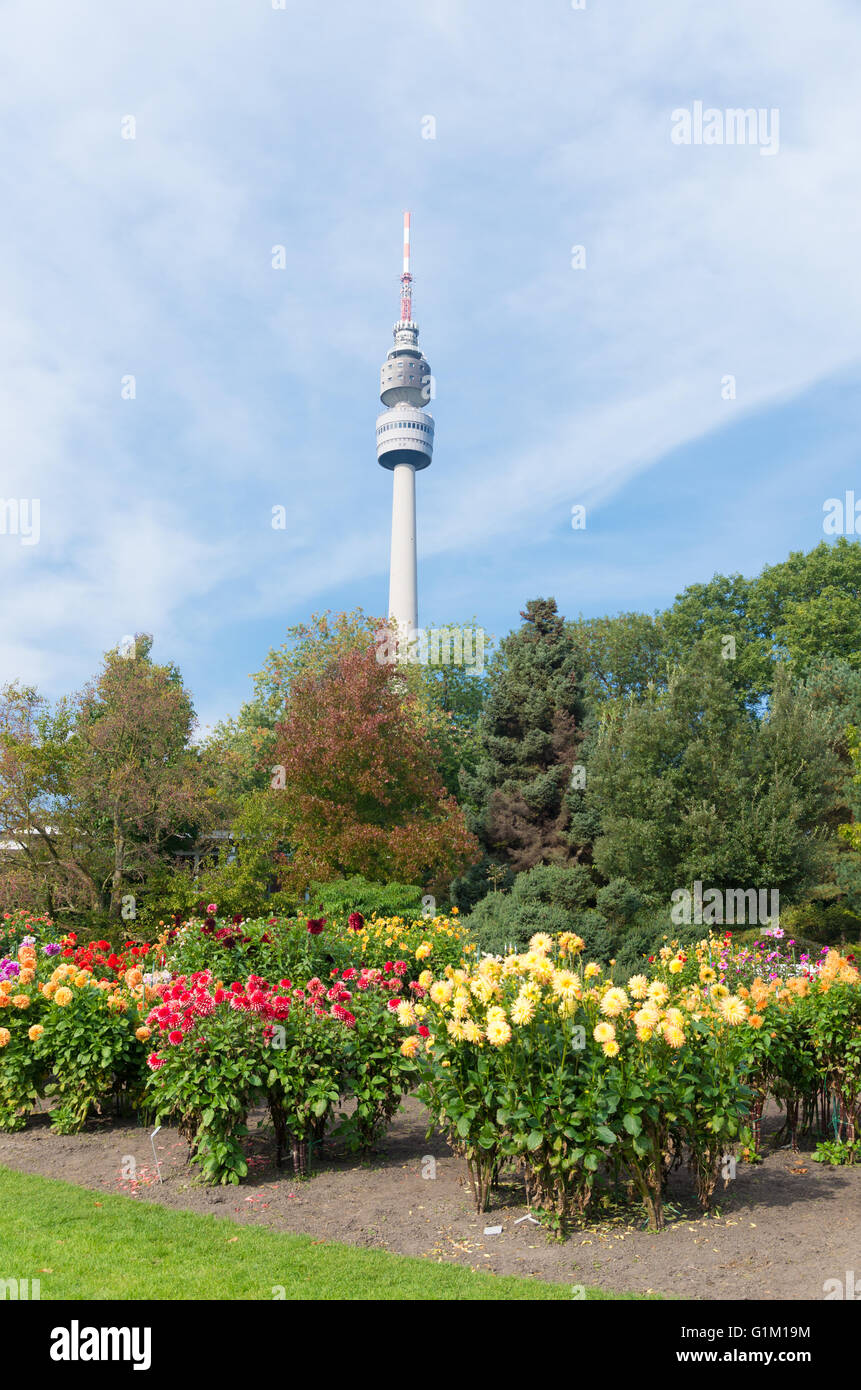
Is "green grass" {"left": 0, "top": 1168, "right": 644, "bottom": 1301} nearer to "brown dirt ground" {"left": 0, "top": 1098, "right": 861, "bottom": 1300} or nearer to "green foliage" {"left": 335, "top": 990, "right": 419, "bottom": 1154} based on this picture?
"brown dirt ground" {"left": 0, "top": 1098, "right": 861, "bottom": 1300}

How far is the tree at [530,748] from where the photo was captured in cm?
2195

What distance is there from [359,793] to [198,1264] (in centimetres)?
1351

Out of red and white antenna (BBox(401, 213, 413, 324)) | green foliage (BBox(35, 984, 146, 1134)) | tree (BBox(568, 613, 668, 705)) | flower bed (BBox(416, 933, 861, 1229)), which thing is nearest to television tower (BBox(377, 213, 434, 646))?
red and white antenna (BBox(401, 213, 413, 324))

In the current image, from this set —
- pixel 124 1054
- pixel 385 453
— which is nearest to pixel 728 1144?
pixel 124 1054

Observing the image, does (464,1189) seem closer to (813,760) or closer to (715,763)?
(715,763)

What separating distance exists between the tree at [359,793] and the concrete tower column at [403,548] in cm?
4830

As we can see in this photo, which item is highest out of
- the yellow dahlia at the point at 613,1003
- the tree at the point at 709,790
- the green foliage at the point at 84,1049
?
the tree at the point at 709,790

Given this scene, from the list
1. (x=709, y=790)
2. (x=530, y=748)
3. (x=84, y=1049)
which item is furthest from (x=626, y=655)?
(x=84, y=1049)

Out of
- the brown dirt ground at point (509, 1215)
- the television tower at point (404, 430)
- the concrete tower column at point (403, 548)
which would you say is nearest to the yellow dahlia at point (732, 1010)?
the brown dirt ground at point (509, 1215)

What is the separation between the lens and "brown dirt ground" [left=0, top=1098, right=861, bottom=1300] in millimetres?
4359

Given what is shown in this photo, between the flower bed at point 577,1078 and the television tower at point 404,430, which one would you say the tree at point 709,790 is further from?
the television tower at point 404,430

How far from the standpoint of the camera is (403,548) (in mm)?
71812

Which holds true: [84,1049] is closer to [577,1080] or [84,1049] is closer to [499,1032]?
[499,1032]
